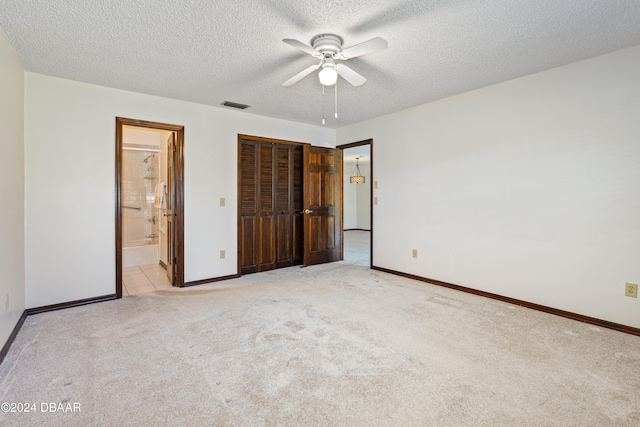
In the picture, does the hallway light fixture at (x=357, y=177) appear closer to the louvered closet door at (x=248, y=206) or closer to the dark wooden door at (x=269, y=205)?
the dark wooden door at (x=269, y=205)

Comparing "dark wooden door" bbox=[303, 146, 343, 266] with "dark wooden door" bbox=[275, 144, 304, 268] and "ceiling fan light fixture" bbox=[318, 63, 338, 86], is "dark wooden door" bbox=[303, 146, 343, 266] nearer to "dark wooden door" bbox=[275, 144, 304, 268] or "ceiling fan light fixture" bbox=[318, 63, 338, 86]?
"dark wooden door" bbox=[275, 144, 304, 268]

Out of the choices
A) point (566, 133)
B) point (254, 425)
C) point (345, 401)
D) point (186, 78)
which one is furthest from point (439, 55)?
point (254, 425)

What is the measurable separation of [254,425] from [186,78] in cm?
315

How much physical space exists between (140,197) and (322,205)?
351 centimetres

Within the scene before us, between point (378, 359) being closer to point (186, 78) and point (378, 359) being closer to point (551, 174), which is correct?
point (551, 174)

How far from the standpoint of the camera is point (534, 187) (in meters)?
3.20

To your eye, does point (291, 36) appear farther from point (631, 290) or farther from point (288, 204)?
point (631, 290)

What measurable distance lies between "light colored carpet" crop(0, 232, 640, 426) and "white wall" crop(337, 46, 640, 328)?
44 centimetres

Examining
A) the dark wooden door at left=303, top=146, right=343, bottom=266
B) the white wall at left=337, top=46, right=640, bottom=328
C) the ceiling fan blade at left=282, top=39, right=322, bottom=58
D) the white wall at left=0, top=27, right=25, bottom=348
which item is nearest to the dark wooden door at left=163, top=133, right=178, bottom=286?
the white wall at left=0, top=27, right=25, bottom=348

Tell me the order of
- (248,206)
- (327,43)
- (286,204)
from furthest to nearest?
(286,204)
(248,206)
(327,43)

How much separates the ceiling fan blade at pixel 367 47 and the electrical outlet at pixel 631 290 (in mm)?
2832

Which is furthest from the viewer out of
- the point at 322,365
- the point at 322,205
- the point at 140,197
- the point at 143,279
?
the point at 140,197

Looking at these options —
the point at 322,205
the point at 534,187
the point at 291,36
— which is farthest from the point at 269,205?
the point at 534,187

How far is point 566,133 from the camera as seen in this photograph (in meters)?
2.97
